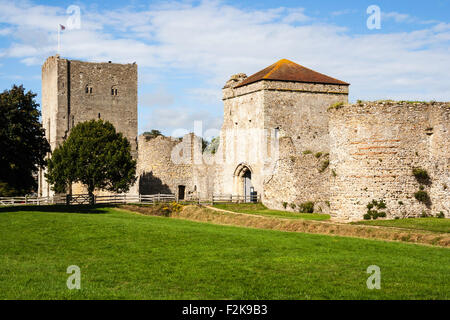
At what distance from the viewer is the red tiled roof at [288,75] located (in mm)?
40531

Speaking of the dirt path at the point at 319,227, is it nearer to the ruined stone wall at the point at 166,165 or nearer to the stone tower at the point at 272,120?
the stone tower at the point at 272,120


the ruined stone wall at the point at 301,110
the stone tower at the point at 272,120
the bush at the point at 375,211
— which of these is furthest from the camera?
the ruined stone wall at the point at 301,110

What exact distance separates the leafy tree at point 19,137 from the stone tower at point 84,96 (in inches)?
981

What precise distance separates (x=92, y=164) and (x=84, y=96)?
21.7 metres

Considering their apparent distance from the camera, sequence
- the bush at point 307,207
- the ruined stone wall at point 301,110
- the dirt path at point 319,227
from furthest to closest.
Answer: the ruined stone wall at point 301,110 < the bush at point 307,207 < the dirt path at point 319,227

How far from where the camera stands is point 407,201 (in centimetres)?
2558

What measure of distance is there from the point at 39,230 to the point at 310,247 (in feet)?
34.9

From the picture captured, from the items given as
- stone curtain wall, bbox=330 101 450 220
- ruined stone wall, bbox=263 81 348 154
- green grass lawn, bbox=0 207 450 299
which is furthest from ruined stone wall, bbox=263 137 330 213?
green grass lawn, bbox=0 207 450 299

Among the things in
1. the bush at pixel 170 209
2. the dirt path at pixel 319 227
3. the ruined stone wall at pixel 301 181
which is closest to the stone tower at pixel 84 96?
the bush at pixel 170 209

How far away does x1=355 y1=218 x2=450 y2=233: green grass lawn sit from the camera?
22.0 metres

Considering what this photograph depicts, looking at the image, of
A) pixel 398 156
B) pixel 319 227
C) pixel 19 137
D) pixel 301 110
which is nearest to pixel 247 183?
pixel 301 110

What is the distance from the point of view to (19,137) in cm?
3256

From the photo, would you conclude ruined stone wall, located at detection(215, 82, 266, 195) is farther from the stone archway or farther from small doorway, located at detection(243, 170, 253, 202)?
small doorway, located at detection(243, 170, 253, 202)

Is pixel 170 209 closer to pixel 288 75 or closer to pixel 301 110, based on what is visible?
pixel 301 110
